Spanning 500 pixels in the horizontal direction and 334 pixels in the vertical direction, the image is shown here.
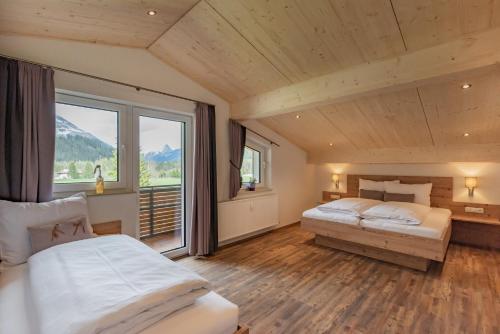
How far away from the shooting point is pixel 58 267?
4.61ft

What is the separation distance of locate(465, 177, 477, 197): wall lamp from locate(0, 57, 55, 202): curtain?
5270 mm

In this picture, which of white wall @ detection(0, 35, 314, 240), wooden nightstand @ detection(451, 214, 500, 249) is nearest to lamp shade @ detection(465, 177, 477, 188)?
wooden nightstand @ detection(451, 214, 500, 249)

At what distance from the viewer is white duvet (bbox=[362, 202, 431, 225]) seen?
311 centimetres

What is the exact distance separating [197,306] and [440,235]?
2.80 meters

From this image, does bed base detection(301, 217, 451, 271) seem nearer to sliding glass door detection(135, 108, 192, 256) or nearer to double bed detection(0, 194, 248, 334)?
sliding glass door detection(135, 108, 192, 256)

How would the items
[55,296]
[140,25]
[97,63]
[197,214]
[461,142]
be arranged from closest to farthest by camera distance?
[55,296] → [140,25] → [97,63] → [197,214] → [461,142]

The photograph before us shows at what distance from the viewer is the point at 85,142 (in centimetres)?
258

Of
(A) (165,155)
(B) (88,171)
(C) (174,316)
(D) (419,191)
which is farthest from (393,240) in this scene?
(B) (88,171)

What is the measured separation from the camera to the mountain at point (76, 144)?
95.3 inches

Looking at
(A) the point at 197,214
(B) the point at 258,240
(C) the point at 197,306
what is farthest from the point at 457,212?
(C) the point at 197,306

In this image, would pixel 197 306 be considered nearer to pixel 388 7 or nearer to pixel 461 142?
pixel 388 7

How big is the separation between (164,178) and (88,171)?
2.80 feet

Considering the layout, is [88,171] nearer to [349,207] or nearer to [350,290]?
[350,290]

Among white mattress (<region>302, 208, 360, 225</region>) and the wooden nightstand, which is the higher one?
white mattress (<region>302, 208, 360, 225</region>)
